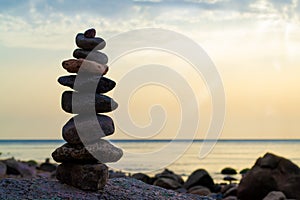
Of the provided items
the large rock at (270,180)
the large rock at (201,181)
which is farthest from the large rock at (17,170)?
the large rock at (270,180)

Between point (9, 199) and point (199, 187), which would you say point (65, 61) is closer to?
point (9, 199)

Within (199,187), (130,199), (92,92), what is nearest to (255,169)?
(199,187)

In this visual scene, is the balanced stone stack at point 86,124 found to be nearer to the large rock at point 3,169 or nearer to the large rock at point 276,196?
the large rock at point 276,196

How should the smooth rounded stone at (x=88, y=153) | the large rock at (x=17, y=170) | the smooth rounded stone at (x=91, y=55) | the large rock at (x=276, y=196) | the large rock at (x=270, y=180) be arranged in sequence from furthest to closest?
the large rock at (x=17, y=170), the large rock at (x=270, y=180), the large rock at (x=276, y=196), the smooth rounded stone at (x=91, y=55), the smooth rounded stone at (x=88, y=153)

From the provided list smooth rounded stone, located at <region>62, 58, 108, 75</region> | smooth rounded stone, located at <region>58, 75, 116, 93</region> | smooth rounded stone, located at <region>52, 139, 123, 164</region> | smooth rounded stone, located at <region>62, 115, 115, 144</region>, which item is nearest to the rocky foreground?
smooth rounded stone, located at <region>52, 139, 123, 164</region>

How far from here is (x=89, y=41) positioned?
14.2 metres

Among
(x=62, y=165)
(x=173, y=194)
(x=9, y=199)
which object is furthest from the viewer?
(x=173, y=194)

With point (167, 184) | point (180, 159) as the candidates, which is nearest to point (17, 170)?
point (167, 184)

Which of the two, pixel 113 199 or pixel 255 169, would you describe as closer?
pixel 113 199

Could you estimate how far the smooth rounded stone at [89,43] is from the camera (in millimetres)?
14219

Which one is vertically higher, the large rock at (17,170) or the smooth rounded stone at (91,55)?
the smooth rounded stone at (91,55)

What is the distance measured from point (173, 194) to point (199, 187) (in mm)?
11122

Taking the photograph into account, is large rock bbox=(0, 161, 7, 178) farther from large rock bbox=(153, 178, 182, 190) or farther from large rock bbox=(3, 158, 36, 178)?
large rock bbox=(153, 178, 182, 190)

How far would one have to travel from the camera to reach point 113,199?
14.2 metres
